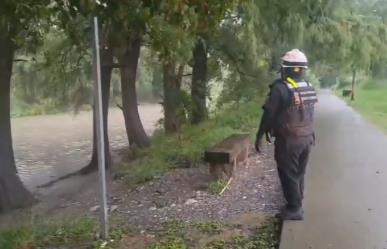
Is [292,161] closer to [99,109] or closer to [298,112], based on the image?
[298,112]

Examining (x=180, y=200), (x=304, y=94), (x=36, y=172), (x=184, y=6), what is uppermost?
(x=184, y=6)

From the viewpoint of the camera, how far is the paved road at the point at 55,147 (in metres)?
19.6

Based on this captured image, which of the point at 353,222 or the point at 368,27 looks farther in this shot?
the point at 368,27

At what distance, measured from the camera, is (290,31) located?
54.7 ft

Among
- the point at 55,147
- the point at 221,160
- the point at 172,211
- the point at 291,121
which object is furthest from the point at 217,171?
the point at 55,147

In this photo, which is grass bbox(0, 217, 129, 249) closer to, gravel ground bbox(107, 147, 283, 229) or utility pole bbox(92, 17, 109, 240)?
utility pole bbox(92, 17, 109, 240)

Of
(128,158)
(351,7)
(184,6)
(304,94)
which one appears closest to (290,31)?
(351,7)

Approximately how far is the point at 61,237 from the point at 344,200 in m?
3.36

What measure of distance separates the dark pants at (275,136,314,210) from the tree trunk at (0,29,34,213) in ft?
21.5

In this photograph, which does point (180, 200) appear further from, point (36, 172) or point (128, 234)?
point (36, 172)

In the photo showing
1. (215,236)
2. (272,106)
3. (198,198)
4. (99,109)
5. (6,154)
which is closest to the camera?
(99,109)

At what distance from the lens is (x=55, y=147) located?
92.1 feet

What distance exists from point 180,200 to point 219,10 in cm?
370

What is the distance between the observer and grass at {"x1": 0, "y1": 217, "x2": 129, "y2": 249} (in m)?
6.08
